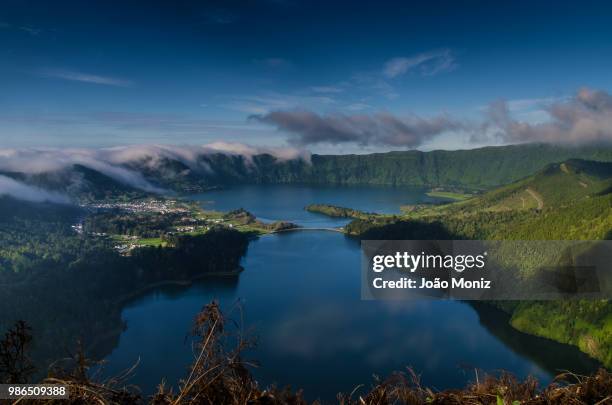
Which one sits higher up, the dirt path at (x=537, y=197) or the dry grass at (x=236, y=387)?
the dirt path at (x=537, y=197)

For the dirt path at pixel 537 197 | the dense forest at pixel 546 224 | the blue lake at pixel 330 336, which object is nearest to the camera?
the blue lake at pixel 330 336

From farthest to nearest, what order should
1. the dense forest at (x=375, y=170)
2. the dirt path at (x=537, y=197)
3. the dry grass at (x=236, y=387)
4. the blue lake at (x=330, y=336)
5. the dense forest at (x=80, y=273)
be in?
the dense forest at (x=375, y=170), the dirt path at (x=537, y=197), the dense forest at (x=80, y=273), the blue lake at (x=330, y=336), the dry grass at (x=236, y=387)

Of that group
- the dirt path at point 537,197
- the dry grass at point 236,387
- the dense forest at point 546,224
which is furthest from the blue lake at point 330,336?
the dirt path at point 537,197

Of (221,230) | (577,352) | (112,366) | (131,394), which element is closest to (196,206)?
(221,230)

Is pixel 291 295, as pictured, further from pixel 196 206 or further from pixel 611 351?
pixel 196 206

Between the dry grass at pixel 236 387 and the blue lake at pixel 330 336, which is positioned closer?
the dry grass at pixel 236 387

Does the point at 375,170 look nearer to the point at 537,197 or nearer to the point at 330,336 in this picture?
the point at 537,197

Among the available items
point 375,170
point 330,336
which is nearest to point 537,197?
point 330,336

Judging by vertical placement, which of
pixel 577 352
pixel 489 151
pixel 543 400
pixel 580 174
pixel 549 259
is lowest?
pixel 577 352

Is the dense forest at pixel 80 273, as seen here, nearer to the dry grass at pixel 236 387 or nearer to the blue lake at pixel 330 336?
the blue lake at pixel 330 336
